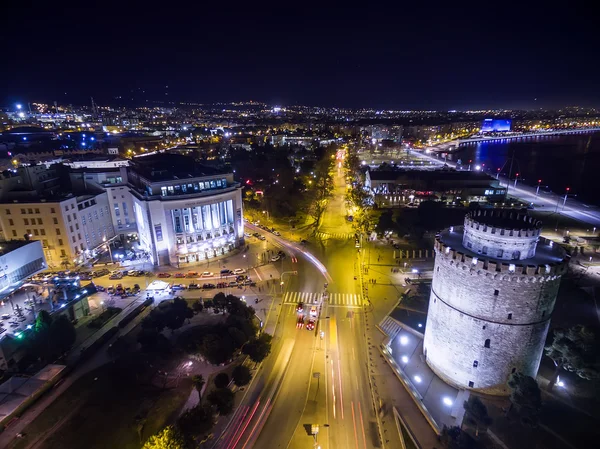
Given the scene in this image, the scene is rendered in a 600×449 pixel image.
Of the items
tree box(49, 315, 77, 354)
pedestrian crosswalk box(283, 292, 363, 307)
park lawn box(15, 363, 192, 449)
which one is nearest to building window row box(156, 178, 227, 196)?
Answer: pedestrian crosswalk box(283, 292, 363, 307)

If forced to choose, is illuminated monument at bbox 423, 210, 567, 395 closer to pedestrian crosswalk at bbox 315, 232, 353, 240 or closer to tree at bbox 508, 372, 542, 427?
tree at bbox 508, 372, 542, 427

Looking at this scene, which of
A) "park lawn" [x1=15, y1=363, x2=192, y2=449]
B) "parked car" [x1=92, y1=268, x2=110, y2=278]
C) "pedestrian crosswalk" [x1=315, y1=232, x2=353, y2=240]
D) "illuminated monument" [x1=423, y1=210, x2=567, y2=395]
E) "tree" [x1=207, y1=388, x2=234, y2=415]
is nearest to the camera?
"park lawn" [x1=15, y1=363, x2=192, y2=449]

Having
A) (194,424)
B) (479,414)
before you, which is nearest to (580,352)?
(479,414)

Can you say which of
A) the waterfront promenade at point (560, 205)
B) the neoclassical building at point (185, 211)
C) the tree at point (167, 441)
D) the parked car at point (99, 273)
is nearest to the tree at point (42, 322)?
the parked car at point (99, 273)

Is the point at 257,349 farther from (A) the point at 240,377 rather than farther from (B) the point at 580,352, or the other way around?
(B) the point at 580,352

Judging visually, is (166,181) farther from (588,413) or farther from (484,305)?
(588,413)

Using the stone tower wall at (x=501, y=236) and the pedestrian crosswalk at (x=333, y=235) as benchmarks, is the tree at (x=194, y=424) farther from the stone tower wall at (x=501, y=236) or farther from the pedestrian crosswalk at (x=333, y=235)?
the pedestrian crosswalk at (x=333, y=235)
